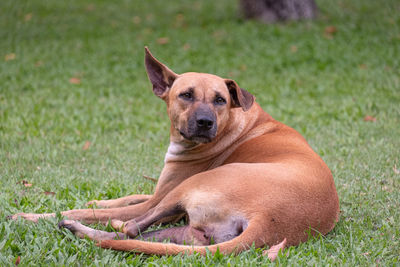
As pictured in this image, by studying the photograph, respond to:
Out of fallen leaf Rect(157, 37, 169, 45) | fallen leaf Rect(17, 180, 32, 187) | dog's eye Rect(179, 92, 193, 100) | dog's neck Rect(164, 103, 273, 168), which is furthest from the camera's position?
fallen leaf Rect(157, 37, 169, 45)

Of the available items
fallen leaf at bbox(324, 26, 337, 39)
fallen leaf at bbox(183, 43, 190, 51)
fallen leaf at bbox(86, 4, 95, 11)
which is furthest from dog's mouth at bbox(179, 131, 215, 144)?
fallen leaf at bbox(86, 4, 95, 11)

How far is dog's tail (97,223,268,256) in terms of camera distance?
3656 millimetres

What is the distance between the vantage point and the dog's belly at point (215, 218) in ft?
12.7

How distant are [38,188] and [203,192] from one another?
7.45 ft

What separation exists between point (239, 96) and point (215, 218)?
1348 millimetres

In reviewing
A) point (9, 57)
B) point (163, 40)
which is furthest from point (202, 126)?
point (163, 40)

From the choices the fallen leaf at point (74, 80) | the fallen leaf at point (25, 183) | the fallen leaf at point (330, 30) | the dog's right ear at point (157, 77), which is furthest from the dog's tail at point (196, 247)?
the fallen leaf at point (330, 30)

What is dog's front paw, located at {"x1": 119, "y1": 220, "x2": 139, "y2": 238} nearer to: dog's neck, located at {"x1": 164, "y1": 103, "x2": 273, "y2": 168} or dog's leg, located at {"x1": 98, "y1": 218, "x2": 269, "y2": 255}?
dog's leg, located at {"x1": 98, "y1": 218, "x2": 269, "y2": 255}

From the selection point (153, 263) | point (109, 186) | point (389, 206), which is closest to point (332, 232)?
point (389, 206)

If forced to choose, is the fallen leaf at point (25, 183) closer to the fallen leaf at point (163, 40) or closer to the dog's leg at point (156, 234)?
the dog's leg at point (156, 234)

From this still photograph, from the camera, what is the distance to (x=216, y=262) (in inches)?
145

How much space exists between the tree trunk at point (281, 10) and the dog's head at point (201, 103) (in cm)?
867

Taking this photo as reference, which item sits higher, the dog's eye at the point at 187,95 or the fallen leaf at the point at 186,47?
the dog's eye at the point at 187,95

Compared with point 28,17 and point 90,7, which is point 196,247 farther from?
point 90,7
